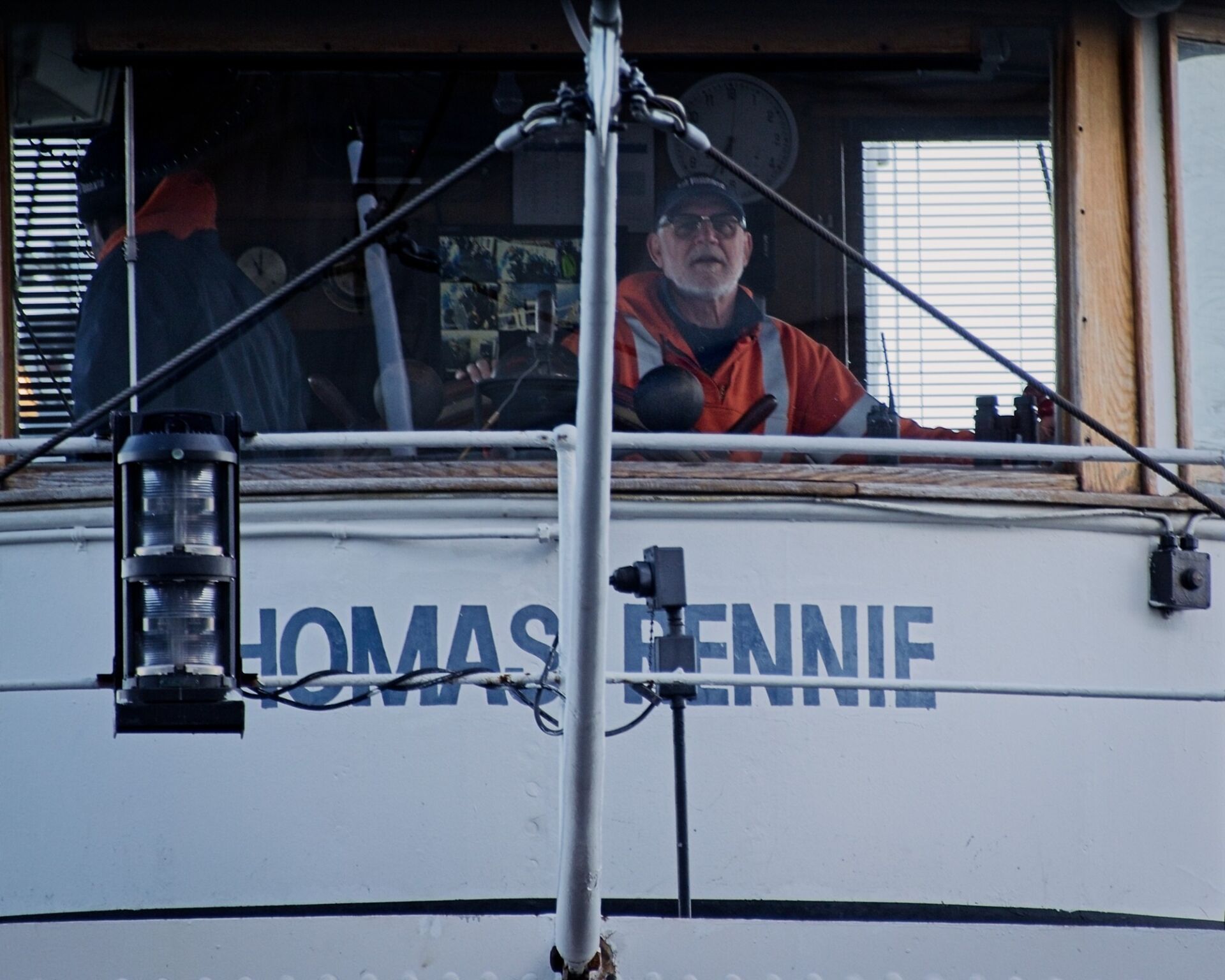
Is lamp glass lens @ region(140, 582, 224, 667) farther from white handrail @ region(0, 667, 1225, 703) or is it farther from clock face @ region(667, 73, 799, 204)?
clock face @ region(667, 73, 799, 204)

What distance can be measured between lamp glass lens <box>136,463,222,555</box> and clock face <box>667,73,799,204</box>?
1.48 metres

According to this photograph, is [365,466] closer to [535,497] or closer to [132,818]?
[535,497]


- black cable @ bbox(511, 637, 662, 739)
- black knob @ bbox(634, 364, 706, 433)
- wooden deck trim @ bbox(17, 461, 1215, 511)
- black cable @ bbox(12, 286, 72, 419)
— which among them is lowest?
black cable @ bbox(511, 637, 662, 739)

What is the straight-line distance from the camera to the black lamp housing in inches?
101

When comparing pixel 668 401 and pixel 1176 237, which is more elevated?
pixel 1176 237

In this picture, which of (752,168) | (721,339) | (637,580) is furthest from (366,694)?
(752,168)

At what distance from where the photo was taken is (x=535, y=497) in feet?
10.9

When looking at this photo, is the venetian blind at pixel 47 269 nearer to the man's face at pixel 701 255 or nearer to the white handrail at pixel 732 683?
the white handrail at pixel 732 683

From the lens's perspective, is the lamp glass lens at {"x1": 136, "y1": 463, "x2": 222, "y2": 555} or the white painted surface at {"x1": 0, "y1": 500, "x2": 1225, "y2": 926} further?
the white painted surface at {"x1": 0, "y1": 500, "x2": 1225, "y2": 926}

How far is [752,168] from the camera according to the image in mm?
3711

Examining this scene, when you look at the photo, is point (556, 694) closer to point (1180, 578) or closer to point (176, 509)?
point (176, 509)

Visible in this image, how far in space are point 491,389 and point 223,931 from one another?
1.30m

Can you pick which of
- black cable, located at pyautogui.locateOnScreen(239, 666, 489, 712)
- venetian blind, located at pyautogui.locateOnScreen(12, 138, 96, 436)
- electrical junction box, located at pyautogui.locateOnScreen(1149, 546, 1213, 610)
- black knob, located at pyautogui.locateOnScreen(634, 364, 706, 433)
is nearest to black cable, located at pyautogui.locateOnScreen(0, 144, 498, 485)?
black cable, located at pyautogui.locateOnScreen(239, 666, 489, 712)

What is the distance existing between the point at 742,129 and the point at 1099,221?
2.64 feet
